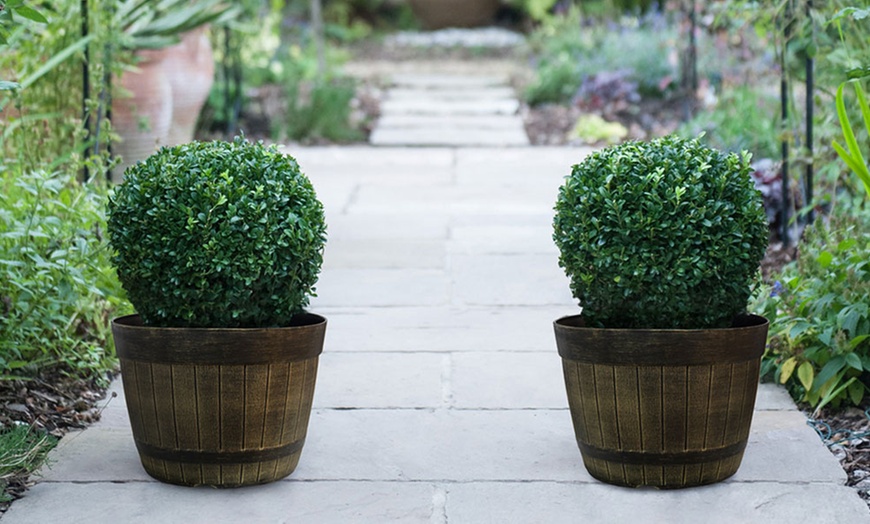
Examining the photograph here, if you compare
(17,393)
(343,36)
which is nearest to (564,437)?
(17,393)

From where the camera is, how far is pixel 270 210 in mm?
2678

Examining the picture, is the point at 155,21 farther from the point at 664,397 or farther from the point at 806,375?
the point at 664,397

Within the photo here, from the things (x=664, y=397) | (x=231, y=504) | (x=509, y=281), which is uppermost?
(x=664, y=397)

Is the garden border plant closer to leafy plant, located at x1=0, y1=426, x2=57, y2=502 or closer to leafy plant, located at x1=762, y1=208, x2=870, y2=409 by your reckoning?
leafy plant, located at x1=762, y1=208, x2=870, y2=409

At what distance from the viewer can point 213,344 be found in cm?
264

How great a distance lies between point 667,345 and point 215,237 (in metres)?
1.06

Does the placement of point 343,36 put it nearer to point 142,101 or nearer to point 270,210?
point 142,101

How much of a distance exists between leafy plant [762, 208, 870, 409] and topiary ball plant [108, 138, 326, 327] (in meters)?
1.48

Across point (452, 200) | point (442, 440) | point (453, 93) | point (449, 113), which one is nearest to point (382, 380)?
point (442, 440)

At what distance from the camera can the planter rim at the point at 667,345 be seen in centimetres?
262

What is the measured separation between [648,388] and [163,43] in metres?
4.29

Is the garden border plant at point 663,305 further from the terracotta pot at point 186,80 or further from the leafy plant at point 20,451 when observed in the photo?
the terracotta pot at point 186,80

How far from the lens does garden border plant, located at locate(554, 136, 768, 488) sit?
8.61 ft

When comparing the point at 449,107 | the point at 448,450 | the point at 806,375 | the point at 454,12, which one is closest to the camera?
the point at 448,450
